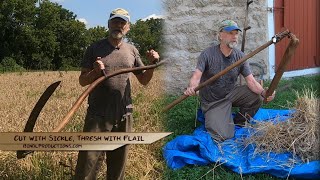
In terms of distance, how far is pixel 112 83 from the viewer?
8.07 ft

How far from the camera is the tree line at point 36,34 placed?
221cm

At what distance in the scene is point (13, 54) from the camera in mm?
2252

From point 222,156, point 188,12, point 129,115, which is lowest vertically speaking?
point 222,156

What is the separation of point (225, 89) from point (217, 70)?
252 millimetres

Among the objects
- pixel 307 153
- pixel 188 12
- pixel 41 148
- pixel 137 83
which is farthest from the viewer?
pixel 188 12

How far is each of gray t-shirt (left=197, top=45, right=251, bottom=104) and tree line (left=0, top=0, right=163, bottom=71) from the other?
146 cm

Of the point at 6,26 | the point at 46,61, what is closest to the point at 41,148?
the point at 46,61

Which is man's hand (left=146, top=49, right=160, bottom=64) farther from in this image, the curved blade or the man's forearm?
the curved blade

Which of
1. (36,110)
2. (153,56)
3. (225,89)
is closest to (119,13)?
(153,56)

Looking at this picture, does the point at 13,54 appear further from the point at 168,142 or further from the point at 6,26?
the point at 168,142

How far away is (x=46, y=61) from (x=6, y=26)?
0.85 ft

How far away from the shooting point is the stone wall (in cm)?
400

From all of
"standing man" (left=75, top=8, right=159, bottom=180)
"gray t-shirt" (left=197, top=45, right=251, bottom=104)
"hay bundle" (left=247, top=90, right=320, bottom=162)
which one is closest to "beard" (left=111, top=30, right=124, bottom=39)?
"standing man" (left=75, top=8, right=159, bottom=180)

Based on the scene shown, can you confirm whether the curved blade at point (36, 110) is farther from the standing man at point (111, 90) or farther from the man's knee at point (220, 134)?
the man's knee at point (220, 134)
